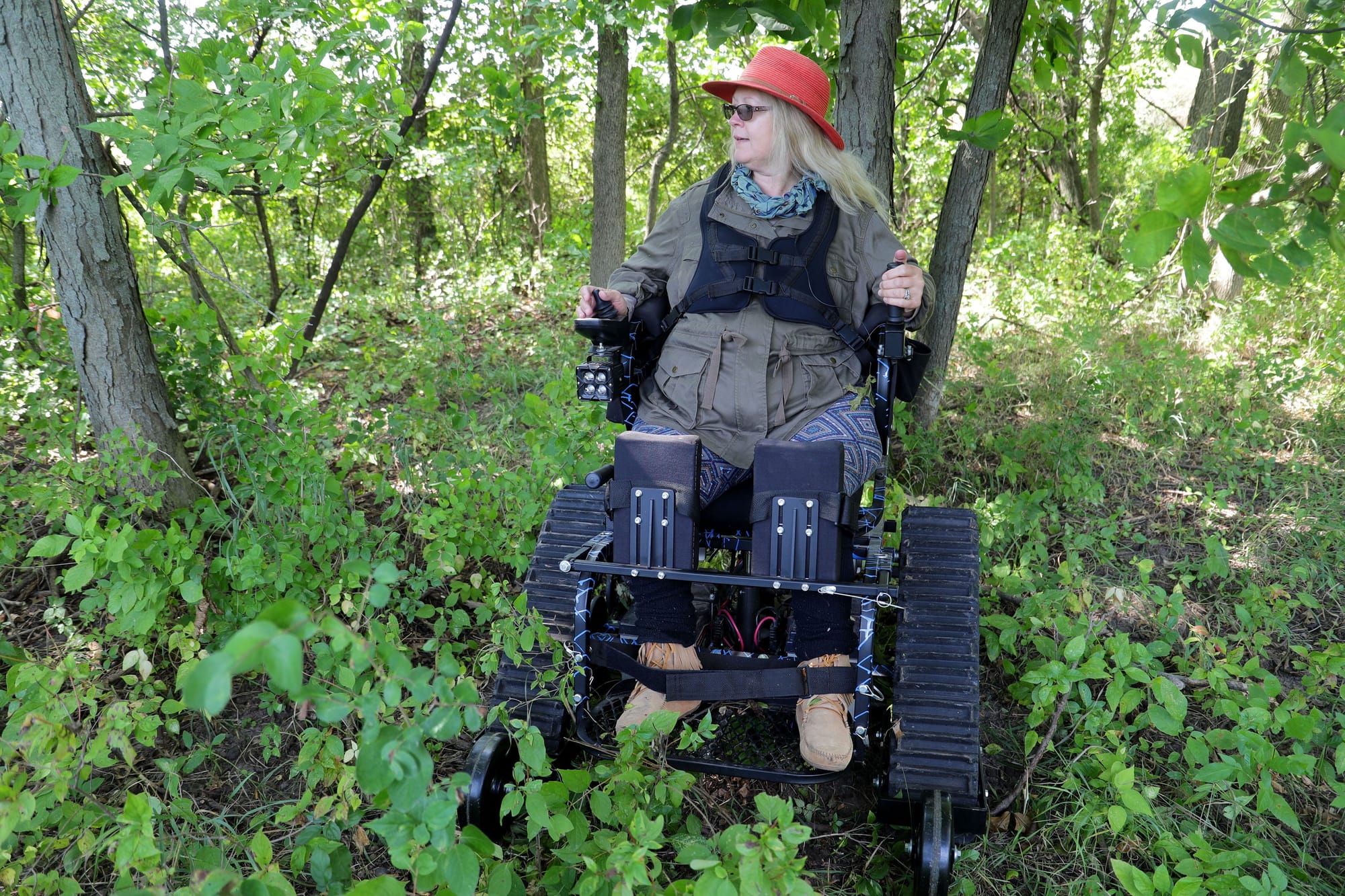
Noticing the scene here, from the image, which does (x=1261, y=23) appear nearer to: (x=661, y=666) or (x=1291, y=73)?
(x=1291, y=73)

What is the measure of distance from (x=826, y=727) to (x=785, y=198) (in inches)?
68.0

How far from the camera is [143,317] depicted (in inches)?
128

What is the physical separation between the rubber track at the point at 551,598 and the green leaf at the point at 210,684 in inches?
49.6

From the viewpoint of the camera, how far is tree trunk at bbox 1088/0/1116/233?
30.2 feet

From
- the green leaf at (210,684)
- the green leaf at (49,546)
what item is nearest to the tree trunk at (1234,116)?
the green leaf at (49,546)

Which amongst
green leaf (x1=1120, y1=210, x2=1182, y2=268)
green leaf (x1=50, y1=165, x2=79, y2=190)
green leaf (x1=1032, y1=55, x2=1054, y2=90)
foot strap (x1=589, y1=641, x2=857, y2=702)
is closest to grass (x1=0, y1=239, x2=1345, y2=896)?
foot strap (x1=589, y1=641, x2=857, y2=702)

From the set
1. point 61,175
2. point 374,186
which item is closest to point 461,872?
point 61,175

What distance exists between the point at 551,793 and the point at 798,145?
2208 millimetres

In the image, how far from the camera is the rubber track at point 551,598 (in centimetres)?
252

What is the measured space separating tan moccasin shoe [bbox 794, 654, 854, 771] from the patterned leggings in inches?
2.9

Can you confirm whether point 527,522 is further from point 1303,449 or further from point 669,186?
point 669,186

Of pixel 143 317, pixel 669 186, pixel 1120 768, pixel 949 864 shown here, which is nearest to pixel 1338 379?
pixel 1120 768

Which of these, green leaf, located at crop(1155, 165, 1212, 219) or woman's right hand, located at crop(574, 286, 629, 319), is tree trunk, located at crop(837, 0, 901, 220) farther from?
green leaf, located at crop(1155, 165, 1212, 219)

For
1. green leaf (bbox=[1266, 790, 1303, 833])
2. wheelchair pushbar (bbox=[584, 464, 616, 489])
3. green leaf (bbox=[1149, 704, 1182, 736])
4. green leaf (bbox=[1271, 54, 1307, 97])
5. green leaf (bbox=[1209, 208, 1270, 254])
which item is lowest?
green leaf (bbox=[1266, 790, 1303, 833])
